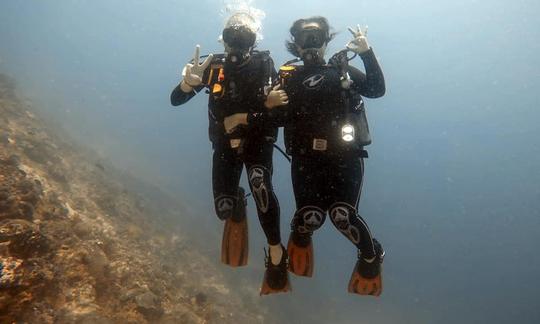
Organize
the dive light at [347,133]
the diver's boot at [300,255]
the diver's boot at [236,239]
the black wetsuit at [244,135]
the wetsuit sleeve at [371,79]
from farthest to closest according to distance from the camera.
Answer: the diver's boot at [236,239], the diver's boot at [300,255], the wetsuit sleeve at [371,79], the black wetsuit at [244,135], the dive light at [347,133]

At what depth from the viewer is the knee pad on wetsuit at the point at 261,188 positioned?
15.8 feet

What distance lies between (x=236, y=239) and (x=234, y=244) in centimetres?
8

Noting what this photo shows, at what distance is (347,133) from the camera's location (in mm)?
4637

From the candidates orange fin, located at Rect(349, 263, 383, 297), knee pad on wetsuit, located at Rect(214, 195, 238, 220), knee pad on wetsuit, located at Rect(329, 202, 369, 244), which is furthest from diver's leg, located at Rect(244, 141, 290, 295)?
orange fin, located at Rect(349, 263, 383, 297)

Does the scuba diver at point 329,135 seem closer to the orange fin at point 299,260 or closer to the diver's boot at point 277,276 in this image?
the orange fin at point 299,260

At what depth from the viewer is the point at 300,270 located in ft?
17.0

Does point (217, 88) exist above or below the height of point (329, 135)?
above

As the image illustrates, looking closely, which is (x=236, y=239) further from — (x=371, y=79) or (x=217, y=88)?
(x=371, y=79)

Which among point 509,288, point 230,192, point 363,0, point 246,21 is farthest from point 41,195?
point 363,0

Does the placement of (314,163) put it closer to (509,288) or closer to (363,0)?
(509,288)

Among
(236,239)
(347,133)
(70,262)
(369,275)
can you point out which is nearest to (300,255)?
(369,275)

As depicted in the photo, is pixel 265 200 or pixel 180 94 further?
pixel 180 94

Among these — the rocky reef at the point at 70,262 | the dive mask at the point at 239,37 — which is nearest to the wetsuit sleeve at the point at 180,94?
the dive mask at the point at 239,37

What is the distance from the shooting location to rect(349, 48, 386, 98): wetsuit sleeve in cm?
499
